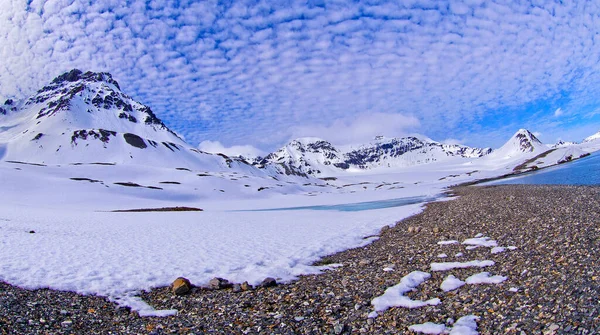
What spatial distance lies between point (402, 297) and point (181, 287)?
7724mm

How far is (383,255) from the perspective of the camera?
17219 millimetres

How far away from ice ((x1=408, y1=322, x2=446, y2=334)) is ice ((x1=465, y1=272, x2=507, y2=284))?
3628 mm

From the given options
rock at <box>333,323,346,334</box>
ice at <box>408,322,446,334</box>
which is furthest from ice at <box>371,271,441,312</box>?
rock at <box>333,323,346,334</box>

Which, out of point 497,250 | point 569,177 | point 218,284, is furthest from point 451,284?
point 569,177

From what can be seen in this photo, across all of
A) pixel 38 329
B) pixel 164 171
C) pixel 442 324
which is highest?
pixel 164 171

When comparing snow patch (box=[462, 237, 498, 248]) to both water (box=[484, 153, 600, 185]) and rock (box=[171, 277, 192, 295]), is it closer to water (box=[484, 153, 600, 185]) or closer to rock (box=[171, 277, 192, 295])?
rock (box=[171, 277, 192, 295])

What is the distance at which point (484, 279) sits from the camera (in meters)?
11.4

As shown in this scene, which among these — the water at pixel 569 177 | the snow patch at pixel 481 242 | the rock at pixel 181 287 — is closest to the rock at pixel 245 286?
the rock at pixel 181 287

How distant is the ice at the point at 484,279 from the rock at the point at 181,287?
9875mm

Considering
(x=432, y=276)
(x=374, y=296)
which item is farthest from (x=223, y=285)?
(x=432, y=276)

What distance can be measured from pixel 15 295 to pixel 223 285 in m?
6.57

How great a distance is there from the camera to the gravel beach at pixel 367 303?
27.8 feet

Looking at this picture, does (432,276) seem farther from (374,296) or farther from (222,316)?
(222,316)

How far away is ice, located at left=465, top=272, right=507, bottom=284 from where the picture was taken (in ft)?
36.3
